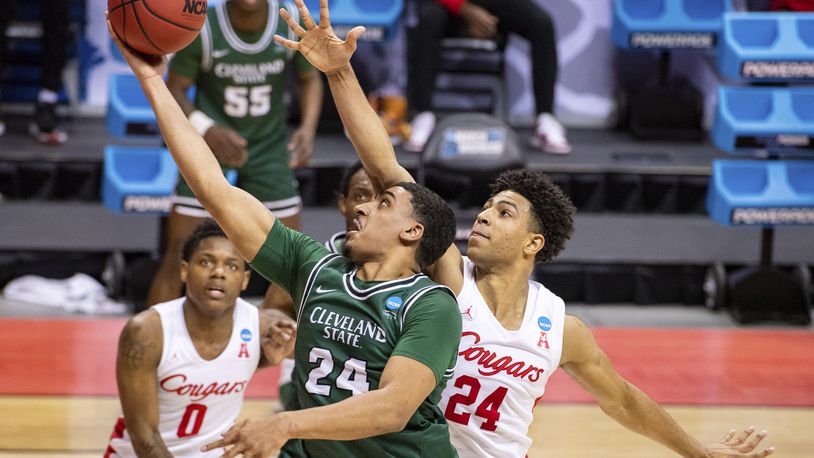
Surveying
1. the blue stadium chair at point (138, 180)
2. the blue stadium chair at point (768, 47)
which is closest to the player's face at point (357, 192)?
the blue stadium chair at point (138, 180)

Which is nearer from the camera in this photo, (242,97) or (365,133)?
(365,133)

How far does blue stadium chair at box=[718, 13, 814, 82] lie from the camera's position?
659 centimetres

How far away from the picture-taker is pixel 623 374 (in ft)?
18.4

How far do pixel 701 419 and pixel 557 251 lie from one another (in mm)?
2051

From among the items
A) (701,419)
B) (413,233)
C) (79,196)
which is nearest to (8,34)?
(79,196)

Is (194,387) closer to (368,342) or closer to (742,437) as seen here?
(368,342)

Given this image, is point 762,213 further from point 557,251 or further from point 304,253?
point 304,253

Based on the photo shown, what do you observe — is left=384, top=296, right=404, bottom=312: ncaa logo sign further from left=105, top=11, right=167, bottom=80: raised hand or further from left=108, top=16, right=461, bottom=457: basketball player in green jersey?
left=105, top=11, right=167, bottom=80: raised hand

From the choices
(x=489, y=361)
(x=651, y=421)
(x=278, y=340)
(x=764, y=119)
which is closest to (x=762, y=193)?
(x=764, y=119)

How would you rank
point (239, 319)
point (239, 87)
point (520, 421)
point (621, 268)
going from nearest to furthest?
1. point (520, 421)
2. point (239, 319)
3. point (239, 87)
4. point (621, 268)

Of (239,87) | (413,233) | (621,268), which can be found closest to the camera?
(413,233)

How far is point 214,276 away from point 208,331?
193 millimetres

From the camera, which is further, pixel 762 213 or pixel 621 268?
pixel 621 268

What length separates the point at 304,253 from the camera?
118 inches
